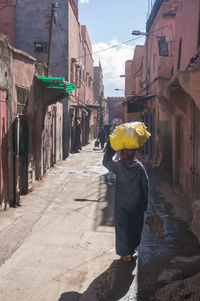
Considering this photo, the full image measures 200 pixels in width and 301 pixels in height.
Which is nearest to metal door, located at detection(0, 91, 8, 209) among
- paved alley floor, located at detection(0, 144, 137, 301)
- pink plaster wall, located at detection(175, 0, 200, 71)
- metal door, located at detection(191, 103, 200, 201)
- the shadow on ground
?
paved alley floor, located at detection(0, 144, 137, 301)

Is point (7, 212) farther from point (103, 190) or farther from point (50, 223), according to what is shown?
point (103, 190)

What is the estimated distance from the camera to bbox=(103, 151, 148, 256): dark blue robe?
15.5ft

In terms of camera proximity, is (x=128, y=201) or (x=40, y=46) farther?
(x=40, y=46)

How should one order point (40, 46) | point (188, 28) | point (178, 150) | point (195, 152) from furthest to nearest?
point (40, 46)
point (178, 150)
point (188, 28)
point (195, 152)

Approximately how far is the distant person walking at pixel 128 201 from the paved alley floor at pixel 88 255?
31cm

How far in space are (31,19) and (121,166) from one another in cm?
1761

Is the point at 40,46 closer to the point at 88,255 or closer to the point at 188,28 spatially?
the point at 188,28

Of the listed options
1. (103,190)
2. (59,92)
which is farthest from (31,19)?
(103,190)

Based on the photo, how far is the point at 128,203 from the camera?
4746mm

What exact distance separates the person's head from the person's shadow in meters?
1.38

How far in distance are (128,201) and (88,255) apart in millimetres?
1083

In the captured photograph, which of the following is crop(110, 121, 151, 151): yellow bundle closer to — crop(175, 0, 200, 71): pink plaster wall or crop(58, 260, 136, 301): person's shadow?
crop(58, 260, 136, 301): person's shadow

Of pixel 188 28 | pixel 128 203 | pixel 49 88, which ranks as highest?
pixel 188 28

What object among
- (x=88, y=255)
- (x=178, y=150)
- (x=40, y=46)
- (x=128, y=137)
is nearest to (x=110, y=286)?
(x=88, y=255)
